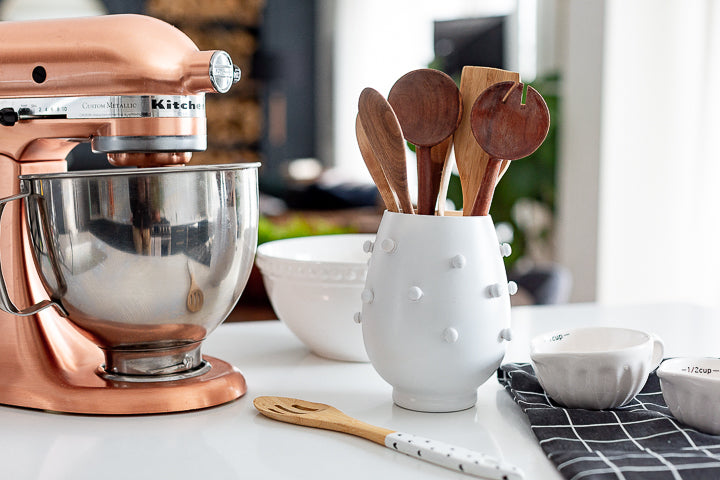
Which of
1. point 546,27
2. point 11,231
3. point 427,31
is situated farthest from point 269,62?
point 11,231

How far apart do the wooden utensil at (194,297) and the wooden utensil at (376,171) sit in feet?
0.53

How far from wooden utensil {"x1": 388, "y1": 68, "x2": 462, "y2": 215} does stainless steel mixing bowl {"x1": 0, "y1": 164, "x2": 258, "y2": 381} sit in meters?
0.14

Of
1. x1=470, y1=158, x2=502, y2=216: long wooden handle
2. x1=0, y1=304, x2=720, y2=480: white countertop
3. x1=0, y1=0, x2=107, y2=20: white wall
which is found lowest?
x1=0, y1=304, x2=720, y2=480: white countertop

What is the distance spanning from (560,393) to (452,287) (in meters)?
0.12

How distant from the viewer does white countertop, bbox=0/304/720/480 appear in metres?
0.52

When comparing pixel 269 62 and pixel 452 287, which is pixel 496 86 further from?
pixel 269 62

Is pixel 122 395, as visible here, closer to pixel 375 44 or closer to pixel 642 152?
pixel 642 152

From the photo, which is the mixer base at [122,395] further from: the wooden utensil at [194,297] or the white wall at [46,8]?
the white wall at [46,8]

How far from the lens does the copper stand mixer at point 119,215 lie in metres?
0.61

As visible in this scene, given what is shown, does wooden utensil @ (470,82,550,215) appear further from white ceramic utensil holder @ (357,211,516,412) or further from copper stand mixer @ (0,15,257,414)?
copper stand mixer @ (0,15,257,414)

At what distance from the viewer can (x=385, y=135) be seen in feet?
1.96

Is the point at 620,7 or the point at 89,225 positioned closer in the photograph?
the point at 89,225

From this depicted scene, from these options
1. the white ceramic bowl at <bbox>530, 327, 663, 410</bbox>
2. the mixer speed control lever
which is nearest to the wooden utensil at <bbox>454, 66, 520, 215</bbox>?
the white ceramic bowl at <bbox>530, 327, 663, 410</bbox>

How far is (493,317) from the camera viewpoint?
611mm
